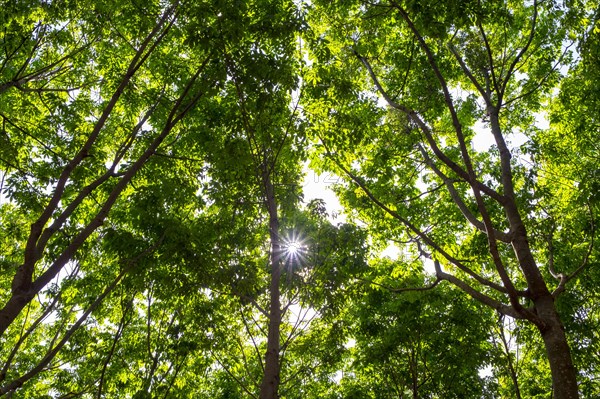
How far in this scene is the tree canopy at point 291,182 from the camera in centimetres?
549

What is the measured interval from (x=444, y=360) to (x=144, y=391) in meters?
7.73

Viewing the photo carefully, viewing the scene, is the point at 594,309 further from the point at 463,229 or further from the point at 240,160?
the point at 240,160

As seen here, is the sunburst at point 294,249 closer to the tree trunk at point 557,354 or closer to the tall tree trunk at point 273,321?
the tall tree trunk at point 273,321

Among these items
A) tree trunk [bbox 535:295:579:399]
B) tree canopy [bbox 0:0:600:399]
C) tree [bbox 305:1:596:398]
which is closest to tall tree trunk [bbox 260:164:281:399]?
tree canopy [bbox 0:0:600:399]

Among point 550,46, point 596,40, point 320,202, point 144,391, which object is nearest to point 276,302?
point 320,202

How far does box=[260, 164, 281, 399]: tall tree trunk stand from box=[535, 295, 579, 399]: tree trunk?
3735mm

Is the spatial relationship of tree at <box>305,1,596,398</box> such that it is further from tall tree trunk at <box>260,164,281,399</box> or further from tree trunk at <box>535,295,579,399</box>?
tall tree trunk at <box>260,164,281,399</box>

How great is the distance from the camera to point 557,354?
163 inches

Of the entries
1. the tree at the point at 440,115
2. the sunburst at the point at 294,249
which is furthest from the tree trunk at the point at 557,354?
the sunburst at the point at 294,249

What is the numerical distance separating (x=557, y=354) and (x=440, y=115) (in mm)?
6710

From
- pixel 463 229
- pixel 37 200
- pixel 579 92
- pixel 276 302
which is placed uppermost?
pixel 579 92

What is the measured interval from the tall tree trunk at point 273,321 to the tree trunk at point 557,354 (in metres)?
3.73

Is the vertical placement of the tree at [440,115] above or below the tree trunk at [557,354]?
above

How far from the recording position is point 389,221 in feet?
30.4
